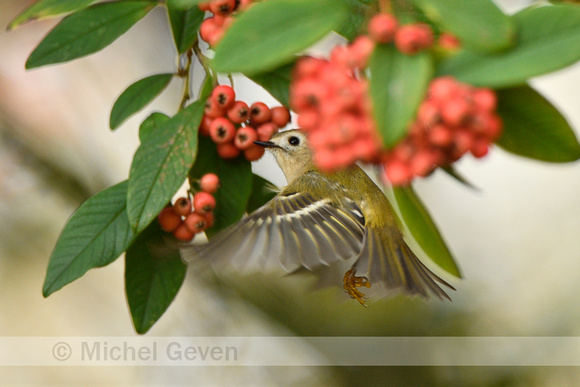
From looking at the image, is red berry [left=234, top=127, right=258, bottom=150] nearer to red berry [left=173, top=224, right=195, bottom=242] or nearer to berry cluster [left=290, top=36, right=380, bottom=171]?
red berry [left=173, top=224, right=195, bottom=242]

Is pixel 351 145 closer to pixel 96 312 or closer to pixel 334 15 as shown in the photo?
pixel 334 15

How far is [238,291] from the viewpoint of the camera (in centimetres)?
208

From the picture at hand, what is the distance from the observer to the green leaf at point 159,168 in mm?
768

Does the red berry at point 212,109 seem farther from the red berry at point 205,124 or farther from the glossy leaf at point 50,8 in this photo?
the glossy leaf at point 50,8

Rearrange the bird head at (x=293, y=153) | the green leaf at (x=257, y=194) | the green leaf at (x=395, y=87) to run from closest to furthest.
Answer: the green leaf at (x=395, y=87)
the green leaf at (x=257, y=194)
the bird head at (x=293, y=153)

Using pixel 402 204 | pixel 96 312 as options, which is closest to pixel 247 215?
pixel 402 204

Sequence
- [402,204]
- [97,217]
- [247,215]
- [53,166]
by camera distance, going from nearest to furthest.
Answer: [402,204] < [97,217] < [247,215] < [53,166]

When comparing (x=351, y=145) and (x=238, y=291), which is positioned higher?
(x=351, y=145)

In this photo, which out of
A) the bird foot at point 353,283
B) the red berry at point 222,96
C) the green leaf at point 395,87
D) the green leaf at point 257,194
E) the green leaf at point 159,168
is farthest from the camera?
the bird foot at point 353,283

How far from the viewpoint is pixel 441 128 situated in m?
0.48

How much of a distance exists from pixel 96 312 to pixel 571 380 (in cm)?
164

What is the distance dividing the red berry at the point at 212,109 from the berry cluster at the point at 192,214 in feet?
0.28

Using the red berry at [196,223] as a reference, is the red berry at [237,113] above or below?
above

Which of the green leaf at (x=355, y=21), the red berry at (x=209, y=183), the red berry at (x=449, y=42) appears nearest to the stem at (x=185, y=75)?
the red berry at (x=209, y=183)
